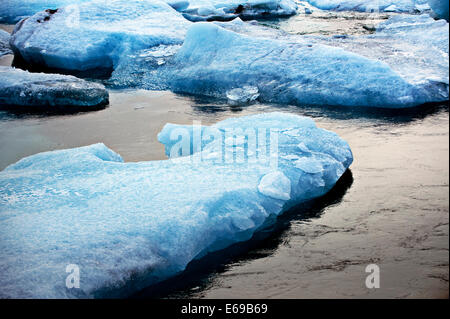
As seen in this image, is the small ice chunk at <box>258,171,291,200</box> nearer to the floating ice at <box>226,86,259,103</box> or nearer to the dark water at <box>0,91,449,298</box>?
the dark water at <box>0,91,449,298</box>

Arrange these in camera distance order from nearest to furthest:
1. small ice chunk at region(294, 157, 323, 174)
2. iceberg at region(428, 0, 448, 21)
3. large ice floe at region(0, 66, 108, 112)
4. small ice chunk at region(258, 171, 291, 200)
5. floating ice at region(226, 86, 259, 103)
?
small ice chunk at region(258, 171, 291, 200), small ice chunk at region(294, 157, 323, 174), iceberg at region(428, 0, 448, 21), floating ice at region(226, 86, 259, 103), large ice floe at region(0, 66, 108, 112)

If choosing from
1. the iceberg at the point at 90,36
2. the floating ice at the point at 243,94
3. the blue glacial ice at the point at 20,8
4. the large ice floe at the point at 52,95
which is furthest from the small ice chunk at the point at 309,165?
the blue glacial ice at the point at 20,8

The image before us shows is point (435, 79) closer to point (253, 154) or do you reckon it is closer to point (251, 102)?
point (251, 102)

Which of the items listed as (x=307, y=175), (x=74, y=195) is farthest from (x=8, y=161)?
(x=307, y=175)

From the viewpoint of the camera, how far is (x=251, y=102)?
17.0 ft

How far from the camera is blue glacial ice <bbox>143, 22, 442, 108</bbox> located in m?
4.82

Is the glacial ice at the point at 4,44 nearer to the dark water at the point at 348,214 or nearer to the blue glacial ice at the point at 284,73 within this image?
the blue glacial ice at the point at 284,73

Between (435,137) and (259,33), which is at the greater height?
(259,33)

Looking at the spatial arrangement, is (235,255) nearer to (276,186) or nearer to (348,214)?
(276,186)

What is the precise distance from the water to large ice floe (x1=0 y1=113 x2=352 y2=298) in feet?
0.50

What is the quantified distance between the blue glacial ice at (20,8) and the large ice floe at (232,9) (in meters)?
2.96

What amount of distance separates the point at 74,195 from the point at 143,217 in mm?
533

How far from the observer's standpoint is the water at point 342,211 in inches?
90.7

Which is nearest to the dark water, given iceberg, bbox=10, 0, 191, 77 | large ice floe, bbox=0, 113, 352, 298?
large ice floe, bbox=0, 113, 352, 298
